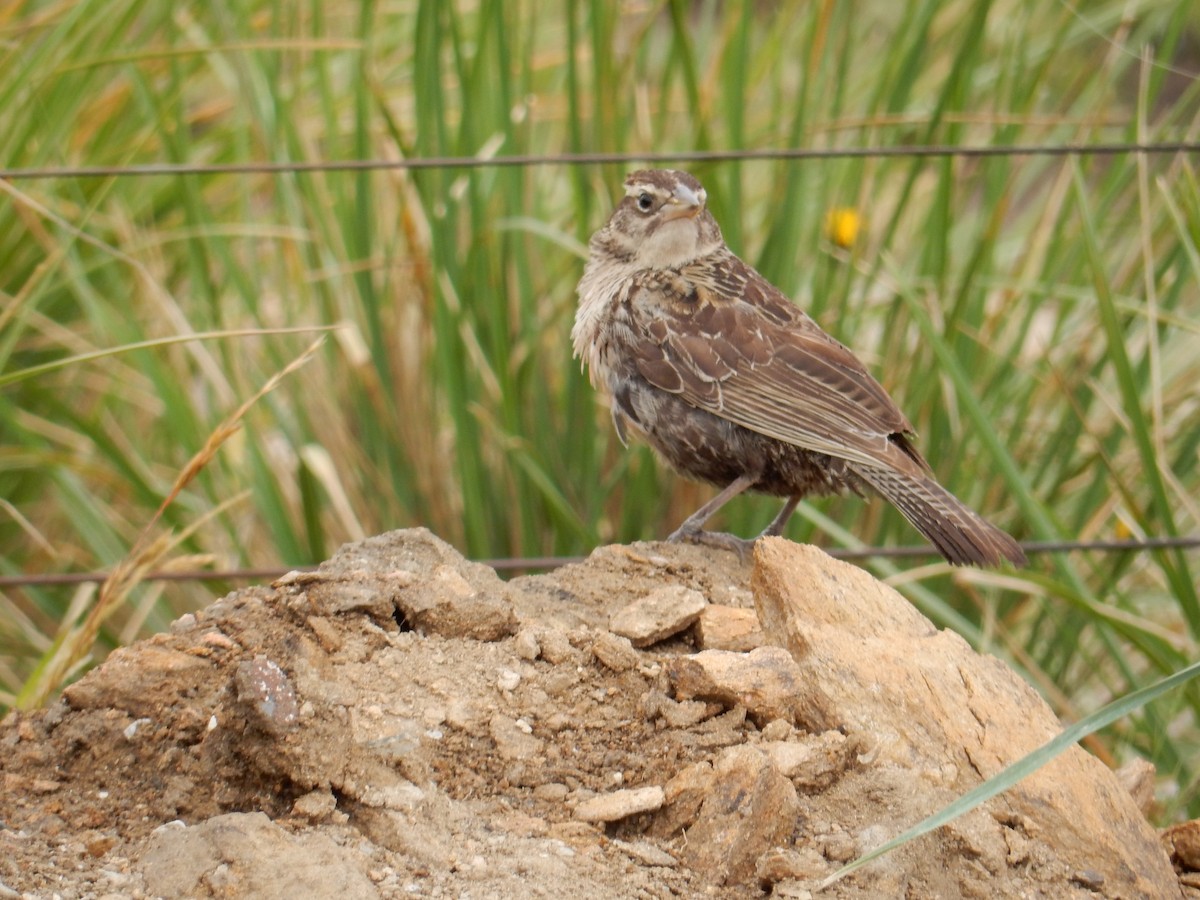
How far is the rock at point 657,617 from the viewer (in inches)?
103

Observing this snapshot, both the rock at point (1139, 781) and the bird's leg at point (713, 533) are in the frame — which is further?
the bird's leg at point (713, 533)

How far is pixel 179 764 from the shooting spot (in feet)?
7.45

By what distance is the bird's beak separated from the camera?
4.12 m

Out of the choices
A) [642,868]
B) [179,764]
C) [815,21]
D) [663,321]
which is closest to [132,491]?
[663,321]

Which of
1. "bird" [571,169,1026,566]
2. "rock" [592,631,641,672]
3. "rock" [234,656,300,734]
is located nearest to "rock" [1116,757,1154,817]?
"bird" [571,169,1026,566]

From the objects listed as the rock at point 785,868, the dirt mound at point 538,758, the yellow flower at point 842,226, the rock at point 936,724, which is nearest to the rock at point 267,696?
the dirt mound at point 538,758

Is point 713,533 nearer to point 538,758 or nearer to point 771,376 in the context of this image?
point 771,376

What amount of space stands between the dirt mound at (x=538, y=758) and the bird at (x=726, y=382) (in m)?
0.90

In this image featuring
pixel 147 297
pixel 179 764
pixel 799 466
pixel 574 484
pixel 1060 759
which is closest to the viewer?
pixel 179 764

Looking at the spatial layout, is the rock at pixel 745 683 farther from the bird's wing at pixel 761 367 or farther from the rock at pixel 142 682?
the bird's wing at pixel 761 367

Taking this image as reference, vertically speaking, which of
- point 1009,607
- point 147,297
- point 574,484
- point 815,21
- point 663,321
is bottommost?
point 1009,607

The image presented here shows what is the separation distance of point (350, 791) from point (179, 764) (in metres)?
0.29

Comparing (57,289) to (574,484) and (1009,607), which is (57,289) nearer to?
(574,484)

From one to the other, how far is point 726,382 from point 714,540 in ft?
1.50
